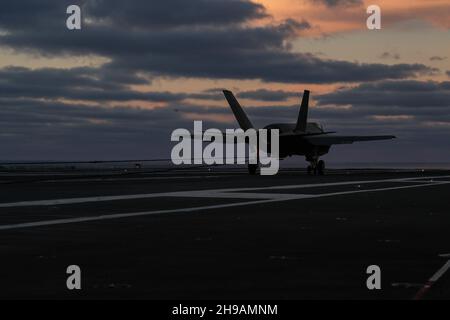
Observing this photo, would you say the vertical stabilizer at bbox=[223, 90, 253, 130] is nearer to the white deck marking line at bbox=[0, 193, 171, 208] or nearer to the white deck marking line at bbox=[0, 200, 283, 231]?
the white deck marking line at bbox=[0, 193, 171, 208]

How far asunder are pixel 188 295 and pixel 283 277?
1.89m

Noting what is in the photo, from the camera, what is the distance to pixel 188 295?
9.32m

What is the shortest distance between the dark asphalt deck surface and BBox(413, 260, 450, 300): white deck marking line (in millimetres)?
77

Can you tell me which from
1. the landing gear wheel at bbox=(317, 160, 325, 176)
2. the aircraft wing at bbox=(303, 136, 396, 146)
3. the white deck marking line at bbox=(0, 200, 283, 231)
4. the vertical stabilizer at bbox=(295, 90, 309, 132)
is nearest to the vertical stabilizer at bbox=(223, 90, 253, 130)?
the vertical stabilizer at bbox=(295, 90, 309, 132)

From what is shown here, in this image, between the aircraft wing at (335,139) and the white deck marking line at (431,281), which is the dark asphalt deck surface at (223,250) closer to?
the white deck marking line at (431,281)

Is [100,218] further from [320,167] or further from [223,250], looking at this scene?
[320,167]

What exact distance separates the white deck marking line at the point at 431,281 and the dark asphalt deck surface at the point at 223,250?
0.08m

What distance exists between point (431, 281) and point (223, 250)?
14.5ft

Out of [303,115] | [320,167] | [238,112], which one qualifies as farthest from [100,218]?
[303,115]

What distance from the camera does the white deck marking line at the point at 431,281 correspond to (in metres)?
9.33

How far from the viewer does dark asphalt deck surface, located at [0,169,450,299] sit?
385 inches

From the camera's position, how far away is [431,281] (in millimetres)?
10398
